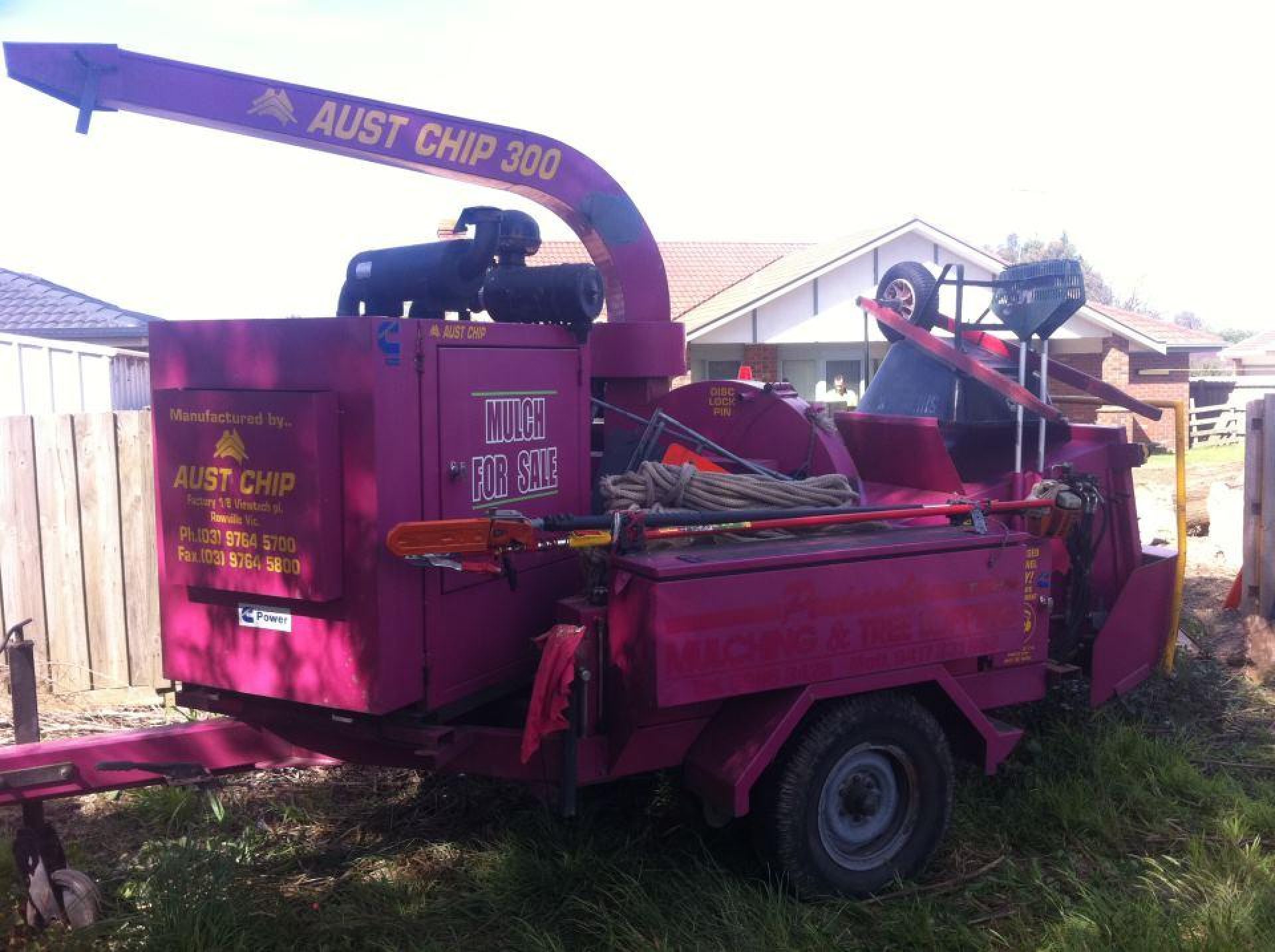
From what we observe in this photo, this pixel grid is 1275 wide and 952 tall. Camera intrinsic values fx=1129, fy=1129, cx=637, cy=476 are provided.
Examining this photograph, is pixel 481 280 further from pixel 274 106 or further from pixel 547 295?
pixel 274 106

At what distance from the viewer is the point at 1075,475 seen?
5141mm

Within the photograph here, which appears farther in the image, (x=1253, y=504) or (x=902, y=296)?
(x=1253, y=504)

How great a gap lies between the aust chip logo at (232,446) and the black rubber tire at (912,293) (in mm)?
3962

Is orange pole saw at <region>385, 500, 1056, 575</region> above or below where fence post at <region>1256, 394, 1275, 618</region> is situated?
above

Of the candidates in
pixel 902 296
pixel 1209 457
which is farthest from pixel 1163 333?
pixel 902 296

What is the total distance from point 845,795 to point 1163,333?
23.4 meters

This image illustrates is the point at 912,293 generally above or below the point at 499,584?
above

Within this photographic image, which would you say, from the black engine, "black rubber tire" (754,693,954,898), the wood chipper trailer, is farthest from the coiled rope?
"black rubber tire" (754,693,954,898)

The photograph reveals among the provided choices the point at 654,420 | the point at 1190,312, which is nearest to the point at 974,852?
the point at 654,420

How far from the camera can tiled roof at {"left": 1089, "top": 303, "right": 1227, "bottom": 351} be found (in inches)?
880

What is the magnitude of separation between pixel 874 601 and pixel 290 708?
2.06 meters

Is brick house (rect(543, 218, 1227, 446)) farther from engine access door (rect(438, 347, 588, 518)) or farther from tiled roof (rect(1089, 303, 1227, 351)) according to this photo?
engine access door (rect(438, 347, 588, 518))

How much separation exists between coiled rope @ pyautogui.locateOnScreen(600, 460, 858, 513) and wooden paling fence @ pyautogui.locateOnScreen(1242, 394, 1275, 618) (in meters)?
4.21

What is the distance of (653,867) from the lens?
414 centimetres
